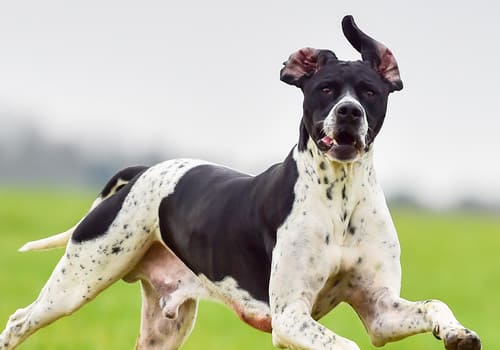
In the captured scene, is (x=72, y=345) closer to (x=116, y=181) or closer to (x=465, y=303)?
(x=116, y=181)

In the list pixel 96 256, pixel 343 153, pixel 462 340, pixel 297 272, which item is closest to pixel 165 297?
pixel 96 256

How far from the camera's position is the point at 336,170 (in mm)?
7289

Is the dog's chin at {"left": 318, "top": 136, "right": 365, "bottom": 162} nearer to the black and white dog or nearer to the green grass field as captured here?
the black and white dog

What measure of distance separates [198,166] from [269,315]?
1289 millimetres

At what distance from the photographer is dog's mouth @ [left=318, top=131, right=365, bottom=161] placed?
701 centimetres

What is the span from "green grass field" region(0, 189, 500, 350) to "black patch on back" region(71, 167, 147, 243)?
2.32 meters

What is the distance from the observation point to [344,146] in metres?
7.02

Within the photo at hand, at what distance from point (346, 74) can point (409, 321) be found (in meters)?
1.23

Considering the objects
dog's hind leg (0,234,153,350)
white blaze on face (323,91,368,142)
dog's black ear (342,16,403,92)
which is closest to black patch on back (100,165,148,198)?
dog's hind leg (0,234,153,350)

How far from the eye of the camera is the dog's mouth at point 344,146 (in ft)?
23.0

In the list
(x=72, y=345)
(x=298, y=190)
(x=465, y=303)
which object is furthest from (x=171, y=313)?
(x=465, y=303)

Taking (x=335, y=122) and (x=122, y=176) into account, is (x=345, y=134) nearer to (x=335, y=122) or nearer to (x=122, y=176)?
(x=335, y=122)

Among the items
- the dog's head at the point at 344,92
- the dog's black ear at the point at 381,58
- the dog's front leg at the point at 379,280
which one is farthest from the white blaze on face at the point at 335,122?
the dog's front leg at the point at 379,280

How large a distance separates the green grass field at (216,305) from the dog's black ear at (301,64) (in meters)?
4.06
